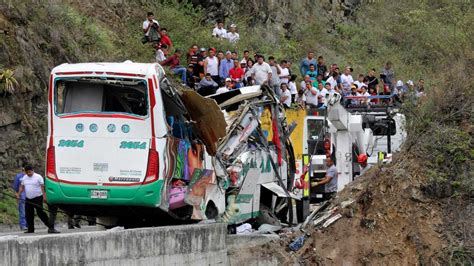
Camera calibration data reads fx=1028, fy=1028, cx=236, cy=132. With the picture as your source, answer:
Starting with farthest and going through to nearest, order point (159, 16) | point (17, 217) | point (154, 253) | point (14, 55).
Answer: point (159, 16)
point (14, 55)
point (17, 217)
point (154, 253)

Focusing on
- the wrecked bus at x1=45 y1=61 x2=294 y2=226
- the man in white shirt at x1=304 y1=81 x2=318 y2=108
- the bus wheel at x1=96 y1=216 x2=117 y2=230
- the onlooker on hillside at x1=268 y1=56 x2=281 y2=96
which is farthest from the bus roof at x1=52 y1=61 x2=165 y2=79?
the man in white shirt at x1=304 y1=81 x2=318 y2=108

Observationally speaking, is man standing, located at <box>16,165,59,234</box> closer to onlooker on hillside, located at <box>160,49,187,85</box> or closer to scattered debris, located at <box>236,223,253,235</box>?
scattered debris, located at <box>236,223,253,235</box>

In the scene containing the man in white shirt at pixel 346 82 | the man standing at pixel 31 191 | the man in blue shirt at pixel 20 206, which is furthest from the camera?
the man in white shirt at pixel 346 82

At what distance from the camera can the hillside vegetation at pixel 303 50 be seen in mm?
18141

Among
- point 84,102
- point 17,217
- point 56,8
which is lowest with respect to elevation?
point 17,217

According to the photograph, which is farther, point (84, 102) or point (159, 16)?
point (159, 16)

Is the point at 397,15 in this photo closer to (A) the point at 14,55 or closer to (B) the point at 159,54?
(B) the point at 159,54

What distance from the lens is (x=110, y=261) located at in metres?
12.6

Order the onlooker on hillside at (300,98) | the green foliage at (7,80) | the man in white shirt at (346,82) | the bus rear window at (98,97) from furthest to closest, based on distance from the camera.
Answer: the man in white shirt at (346,82) → the onlooker on hillside at (300,98) → the green foliage at (7,80) → the bus rear window at (98,97)

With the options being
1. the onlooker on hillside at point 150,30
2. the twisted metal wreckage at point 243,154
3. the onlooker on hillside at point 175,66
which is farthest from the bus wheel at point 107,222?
the onlooker on hillside at point 150,30

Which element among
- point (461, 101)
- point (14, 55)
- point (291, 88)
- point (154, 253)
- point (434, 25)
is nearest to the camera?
point (154, 253)

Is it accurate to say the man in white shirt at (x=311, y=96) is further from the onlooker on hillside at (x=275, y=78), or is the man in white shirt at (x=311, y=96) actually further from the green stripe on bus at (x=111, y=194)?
the green stripe on bus at (x=111, y=194)

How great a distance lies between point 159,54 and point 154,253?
16.3 m

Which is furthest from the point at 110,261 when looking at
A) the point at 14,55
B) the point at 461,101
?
the point at 14,55
